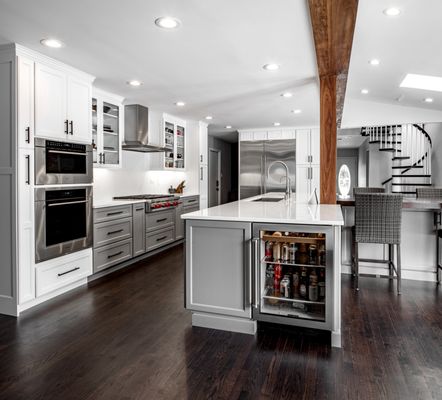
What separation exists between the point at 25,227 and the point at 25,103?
1.09 metres

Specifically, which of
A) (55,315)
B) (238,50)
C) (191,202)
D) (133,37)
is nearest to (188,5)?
(133,37)

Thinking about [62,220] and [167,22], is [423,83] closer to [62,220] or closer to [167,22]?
[167,22]

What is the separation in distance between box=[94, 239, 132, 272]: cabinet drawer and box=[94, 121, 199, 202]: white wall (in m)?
0.85

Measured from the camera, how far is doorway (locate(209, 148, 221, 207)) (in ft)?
31.7

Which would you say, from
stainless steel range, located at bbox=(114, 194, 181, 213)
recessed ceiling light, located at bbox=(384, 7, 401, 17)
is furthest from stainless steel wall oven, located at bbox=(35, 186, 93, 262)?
recessed ceiling light, located at bbox=(384, 7, 401, 17)

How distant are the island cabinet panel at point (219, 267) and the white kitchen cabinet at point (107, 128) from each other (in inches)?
91.3

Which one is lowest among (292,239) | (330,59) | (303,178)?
(292,239)

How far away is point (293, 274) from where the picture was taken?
277 centimetres

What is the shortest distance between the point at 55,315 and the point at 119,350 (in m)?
0.99

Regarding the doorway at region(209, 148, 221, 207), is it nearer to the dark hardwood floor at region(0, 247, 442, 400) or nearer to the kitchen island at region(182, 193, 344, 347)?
the dark hardwood floor at region(0, 247, 442, 400)

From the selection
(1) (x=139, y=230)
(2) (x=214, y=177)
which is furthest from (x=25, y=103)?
(2) (x=214, y=177)

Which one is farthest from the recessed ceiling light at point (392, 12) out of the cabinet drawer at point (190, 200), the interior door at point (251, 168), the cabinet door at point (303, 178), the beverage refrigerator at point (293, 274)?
the interior door at point (251, 168)

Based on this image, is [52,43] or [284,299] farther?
[52,43]

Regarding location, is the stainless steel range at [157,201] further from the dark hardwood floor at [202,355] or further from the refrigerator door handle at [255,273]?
the refrigerator door handle at [255,273]
